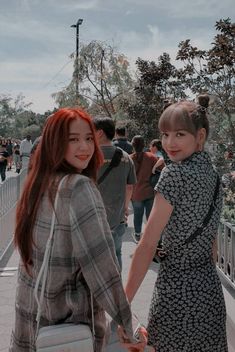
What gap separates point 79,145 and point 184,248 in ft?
1.89

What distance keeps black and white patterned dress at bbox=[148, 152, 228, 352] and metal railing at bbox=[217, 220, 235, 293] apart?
239cm

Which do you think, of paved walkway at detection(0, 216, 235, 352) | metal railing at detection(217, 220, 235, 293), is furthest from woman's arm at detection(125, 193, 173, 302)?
metal railing at detection(217, 220, 235, 293)

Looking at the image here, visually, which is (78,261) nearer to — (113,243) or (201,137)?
(113,243)

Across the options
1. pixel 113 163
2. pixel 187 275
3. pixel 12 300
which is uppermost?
pixel 113 163

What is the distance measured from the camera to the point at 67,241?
5.74 feet

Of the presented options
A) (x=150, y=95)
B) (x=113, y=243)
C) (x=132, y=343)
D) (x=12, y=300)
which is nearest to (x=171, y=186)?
(x=113, y=243)

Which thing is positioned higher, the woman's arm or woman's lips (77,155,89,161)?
woman's lips (77,155,89,161)

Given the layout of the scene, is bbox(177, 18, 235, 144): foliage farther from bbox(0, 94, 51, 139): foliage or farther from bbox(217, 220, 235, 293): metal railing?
bbox(0, 94, 51, 139): foliage

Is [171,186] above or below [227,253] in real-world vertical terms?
above

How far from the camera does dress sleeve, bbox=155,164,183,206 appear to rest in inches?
74.9

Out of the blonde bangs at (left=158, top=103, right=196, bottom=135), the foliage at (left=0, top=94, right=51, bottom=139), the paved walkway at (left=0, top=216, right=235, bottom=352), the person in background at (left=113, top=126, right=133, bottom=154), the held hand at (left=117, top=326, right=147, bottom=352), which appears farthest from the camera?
the foliage at (left=0, top=94, right=51, bottom=139)

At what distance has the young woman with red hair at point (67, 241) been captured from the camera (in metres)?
1.74

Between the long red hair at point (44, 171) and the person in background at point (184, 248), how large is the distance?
39 cm

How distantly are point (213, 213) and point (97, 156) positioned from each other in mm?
530
